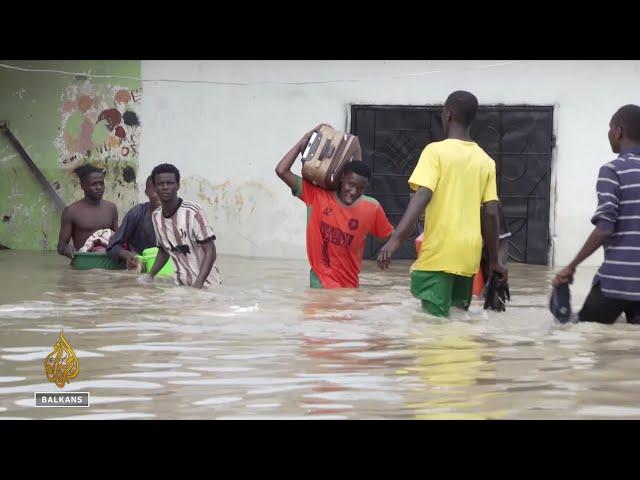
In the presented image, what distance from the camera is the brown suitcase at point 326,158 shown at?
932 cm

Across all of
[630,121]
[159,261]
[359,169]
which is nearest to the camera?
[630,121]

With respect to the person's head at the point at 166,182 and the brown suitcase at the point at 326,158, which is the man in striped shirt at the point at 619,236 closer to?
the brown suitcase at the point at 326,158

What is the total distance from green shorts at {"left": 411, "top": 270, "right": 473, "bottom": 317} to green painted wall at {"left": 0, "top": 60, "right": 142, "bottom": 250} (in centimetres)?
831

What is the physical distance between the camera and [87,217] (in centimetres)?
1232

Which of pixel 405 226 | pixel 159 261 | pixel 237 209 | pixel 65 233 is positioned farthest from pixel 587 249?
pixel 237 209

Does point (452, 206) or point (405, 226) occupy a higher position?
point (452, 206)

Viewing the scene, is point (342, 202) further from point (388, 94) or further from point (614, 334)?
point (388, 94)

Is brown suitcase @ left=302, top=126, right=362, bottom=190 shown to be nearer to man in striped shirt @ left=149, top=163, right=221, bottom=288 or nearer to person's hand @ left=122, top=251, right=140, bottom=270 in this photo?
man in striped shirt @ left=149, top=163, right=221, bottom=288

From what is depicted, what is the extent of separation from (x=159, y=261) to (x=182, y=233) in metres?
0.60

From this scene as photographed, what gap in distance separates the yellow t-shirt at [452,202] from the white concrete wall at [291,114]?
7023 millimetres

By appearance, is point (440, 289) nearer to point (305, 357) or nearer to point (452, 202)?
point (452, 202)

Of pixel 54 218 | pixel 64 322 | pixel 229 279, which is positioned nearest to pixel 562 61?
pixel 229 279

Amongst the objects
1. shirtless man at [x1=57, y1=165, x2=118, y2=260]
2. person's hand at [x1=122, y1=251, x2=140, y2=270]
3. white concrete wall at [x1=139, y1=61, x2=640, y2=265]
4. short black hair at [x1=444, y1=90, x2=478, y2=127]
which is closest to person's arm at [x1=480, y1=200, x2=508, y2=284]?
short black hair at [x1=444, y1=90, x2=478, y2=127]

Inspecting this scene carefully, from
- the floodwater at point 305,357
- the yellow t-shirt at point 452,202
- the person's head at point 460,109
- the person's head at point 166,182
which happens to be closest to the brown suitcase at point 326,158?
the floodwater at point 305,357
